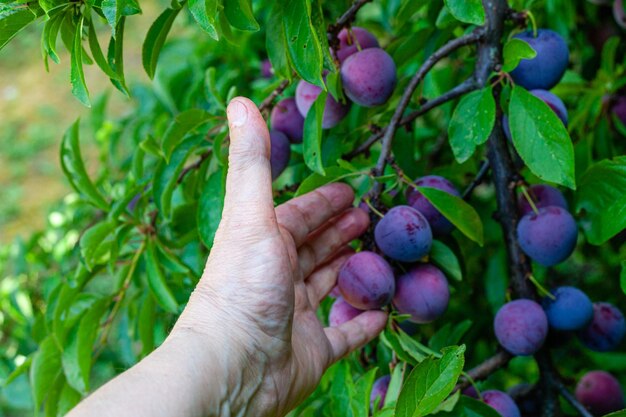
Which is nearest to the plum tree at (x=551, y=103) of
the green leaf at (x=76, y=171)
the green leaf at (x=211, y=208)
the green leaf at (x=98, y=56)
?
the green leaf at (x=211, y=208)

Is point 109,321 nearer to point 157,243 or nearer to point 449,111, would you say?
point 157,243

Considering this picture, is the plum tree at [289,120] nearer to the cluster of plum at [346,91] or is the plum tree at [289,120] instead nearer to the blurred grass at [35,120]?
the cluster of plum at [346,91]

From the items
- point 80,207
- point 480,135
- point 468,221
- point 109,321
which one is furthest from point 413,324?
point 80,207

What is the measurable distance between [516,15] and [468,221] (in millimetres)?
291

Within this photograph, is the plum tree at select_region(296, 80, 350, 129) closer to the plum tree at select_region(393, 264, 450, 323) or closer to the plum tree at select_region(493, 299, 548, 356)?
the plum tree at select_region(393, 264, 450, 323)

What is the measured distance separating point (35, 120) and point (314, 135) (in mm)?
4192

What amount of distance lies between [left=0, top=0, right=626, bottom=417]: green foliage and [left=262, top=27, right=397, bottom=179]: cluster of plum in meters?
0.03

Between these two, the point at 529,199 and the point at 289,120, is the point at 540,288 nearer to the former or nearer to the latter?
the point at 529,199

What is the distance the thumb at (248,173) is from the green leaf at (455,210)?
227 millimetres

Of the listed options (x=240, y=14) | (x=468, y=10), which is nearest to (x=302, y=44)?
(x=240, y=14)

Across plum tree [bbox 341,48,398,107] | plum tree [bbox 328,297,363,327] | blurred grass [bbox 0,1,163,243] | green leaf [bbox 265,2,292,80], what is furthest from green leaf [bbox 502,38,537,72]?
blurred grass [bbox 0,1,163,243]

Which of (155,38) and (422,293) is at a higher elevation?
(155,38)

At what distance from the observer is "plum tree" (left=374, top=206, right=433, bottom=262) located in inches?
34.9

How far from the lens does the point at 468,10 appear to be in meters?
0.83
